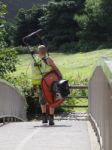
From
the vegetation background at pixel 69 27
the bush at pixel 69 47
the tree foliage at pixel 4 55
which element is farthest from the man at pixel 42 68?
the bush at pixel 69 47

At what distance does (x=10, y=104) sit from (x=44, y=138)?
6625mm

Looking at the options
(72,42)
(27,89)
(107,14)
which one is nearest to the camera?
(27,89)

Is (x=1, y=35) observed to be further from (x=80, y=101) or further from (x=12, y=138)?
(x=12, y=138)

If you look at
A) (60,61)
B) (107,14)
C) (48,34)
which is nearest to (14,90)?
(60,61)

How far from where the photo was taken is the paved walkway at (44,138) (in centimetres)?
1087

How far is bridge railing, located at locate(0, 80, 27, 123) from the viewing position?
17.1m

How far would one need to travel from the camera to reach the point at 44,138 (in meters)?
12.2

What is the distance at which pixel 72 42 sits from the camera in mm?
76688

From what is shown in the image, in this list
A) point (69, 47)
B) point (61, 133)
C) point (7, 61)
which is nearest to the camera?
point (61, 133)

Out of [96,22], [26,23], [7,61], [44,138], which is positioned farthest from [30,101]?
[26,23]

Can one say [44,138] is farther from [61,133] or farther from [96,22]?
[96,22]

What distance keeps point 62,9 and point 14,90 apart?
204 ft

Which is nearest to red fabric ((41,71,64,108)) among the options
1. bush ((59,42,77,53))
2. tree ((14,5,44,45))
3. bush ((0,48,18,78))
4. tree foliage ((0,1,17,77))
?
tree foliage ((0,1,17,77))

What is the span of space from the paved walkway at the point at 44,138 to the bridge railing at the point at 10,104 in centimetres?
205
